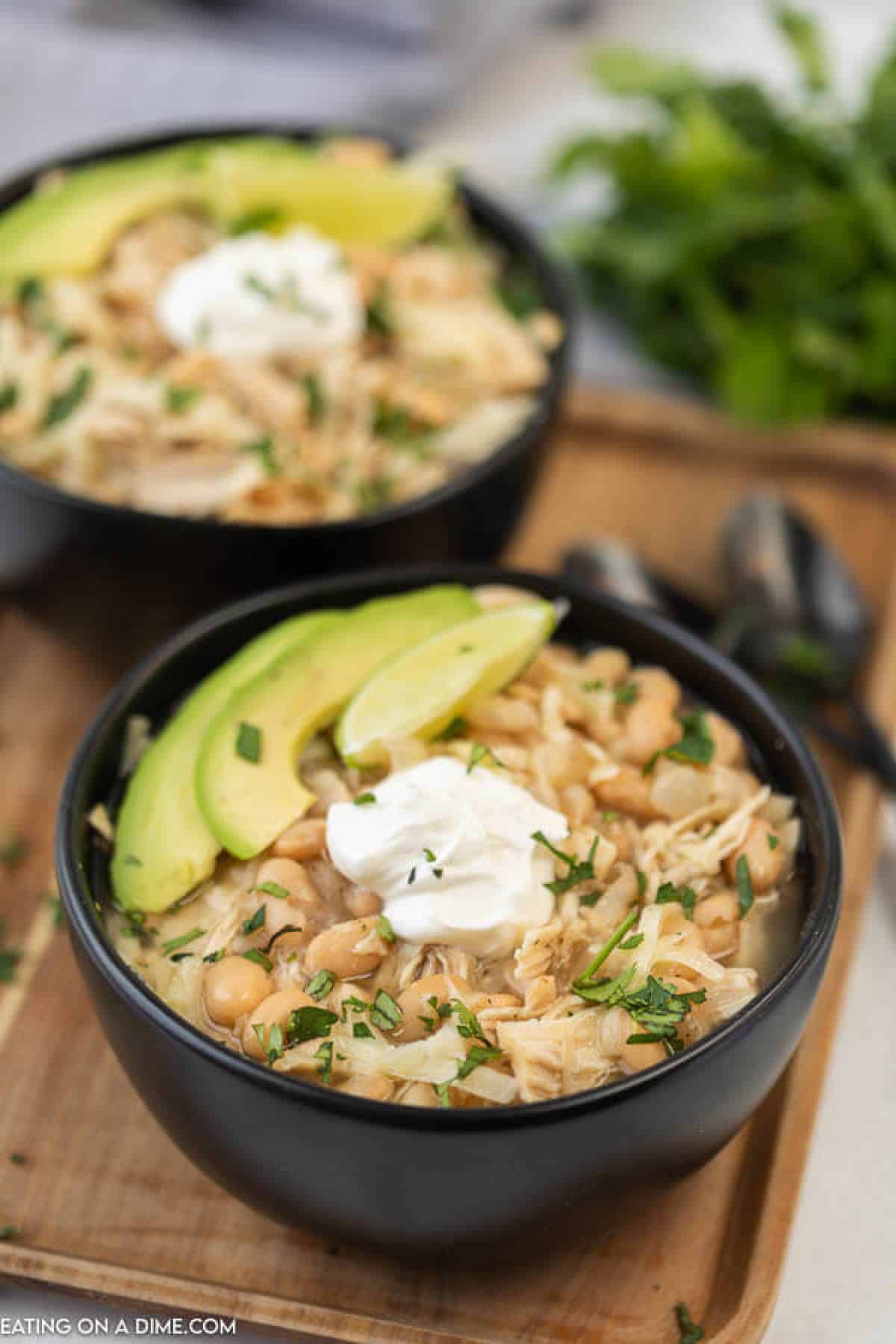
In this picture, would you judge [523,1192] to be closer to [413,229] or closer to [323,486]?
[323,486]

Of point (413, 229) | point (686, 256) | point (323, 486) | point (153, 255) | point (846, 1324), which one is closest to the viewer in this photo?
point (846, 1324)

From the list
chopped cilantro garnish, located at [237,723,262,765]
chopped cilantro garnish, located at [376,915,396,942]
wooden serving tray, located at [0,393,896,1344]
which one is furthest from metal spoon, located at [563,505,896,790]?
chopped cilantro garnish, located at [376,915,396,942]

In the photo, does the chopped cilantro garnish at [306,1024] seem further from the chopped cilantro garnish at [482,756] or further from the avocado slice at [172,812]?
the chopped cilantro garnish at [482,756]

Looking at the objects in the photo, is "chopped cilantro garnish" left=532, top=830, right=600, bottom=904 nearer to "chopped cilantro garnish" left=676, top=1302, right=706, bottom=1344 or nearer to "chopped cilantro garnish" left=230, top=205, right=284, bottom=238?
"chopped cilantro garnish" left=676, top=1302, right=706, bottom=1344

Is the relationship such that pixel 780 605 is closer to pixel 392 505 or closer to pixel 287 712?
pixel 392 505

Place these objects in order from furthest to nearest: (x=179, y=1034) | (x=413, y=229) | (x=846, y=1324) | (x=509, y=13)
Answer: (x=509, y=13)
(x=413, y=229)
(x=846, y=1324)
(x=179, y=1034)

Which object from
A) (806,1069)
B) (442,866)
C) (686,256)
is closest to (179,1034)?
(442,866)

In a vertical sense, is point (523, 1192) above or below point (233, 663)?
below
